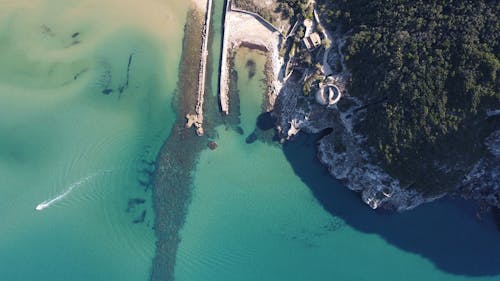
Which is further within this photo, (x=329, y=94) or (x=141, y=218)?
(x=141, y=218)

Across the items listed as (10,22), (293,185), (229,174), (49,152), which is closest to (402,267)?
(293,185)

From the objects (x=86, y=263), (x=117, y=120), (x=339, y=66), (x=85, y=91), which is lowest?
(x=86, y=263)

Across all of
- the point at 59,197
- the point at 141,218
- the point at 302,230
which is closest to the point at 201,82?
the point at 141,218

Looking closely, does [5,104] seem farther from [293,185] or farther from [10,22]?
[293,185]

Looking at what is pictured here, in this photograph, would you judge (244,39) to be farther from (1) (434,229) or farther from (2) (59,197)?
(1) (434,229)

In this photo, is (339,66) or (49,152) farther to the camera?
(49,152)

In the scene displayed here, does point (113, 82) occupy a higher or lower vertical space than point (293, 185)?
higher

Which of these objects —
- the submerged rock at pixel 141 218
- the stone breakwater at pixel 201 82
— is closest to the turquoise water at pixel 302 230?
the stone breakwater at pixel 201 82
